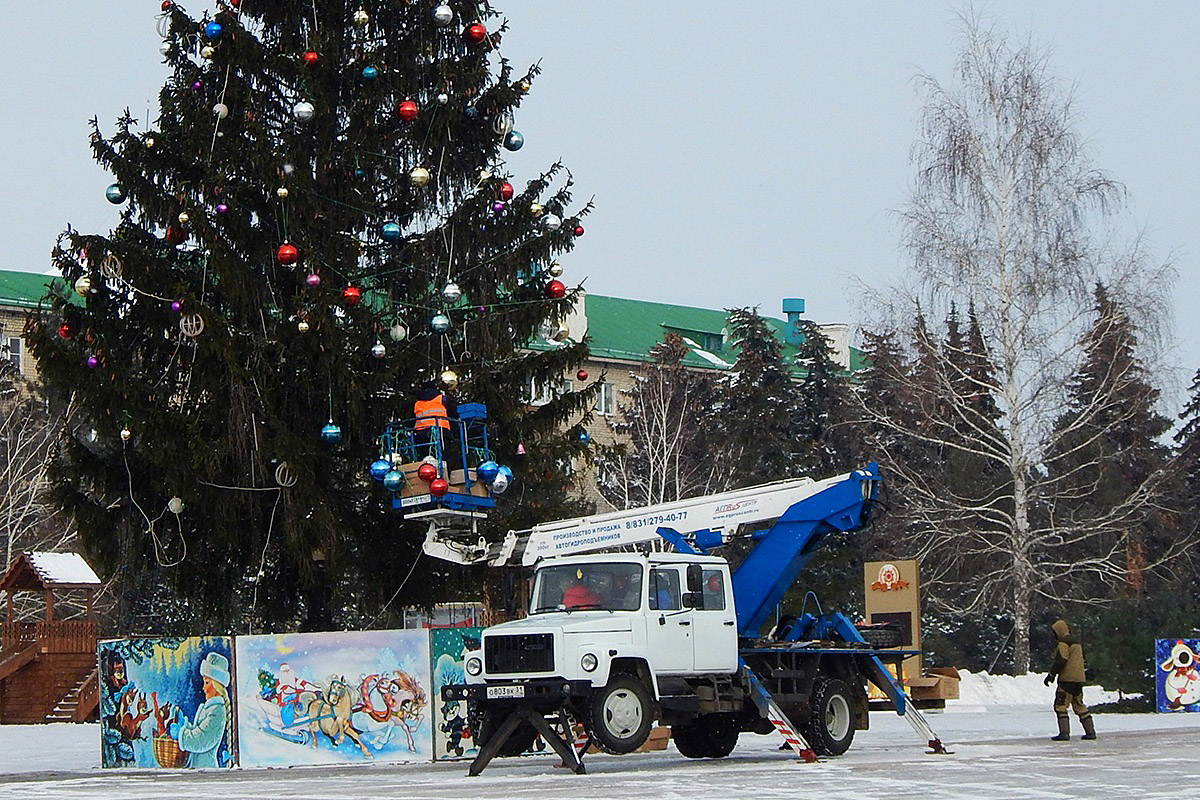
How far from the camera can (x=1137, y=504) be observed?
41.9 metres

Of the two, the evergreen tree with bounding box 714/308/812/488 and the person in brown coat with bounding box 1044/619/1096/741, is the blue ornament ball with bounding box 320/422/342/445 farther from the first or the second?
the evergreen tree with bounding box 714/308/812/488

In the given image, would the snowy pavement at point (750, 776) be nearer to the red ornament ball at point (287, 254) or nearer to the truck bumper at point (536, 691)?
the truck bumper at point (536, 691)

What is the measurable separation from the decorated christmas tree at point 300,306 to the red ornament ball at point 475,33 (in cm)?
4

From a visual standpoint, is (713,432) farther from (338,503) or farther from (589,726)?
(589,726)

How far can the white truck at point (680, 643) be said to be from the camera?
19.1 m

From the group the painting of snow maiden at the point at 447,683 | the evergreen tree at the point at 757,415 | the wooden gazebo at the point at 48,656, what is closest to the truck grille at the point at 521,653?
the painting of snow maiden at the point at 447,683

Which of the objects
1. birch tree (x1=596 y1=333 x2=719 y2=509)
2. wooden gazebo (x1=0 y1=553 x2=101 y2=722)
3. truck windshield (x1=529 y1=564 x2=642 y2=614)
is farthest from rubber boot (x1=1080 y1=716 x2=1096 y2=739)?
birch tree (x1=596 y1=333 x2=719 y2=509)

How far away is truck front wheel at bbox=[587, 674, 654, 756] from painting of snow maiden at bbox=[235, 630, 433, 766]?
3.47 meters

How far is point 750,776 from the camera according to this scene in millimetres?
17438

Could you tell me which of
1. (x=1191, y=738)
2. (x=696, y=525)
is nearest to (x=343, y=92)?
(x=696, y=525)

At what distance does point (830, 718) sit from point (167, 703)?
8.04 m

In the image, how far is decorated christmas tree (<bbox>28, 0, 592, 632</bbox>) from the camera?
77.8 feet

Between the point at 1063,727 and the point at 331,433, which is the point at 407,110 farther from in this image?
the point at 1063,727

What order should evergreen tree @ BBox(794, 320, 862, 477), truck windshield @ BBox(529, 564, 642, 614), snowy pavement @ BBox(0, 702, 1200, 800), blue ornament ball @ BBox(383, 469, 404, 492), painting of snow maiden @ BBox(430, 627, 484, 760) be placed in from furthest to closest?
evergreen tree @ BBox(794, 320, 862, 477) → blue ornament ball @ BBox(383, 469, 404, 492) → painting of snow maiden @ BBox(430, 627, 484, 760) → truck windshield @ BBox(529, 564, 642, 614) → snowy pavement @ BBox(0, 702, 1200, 800)
